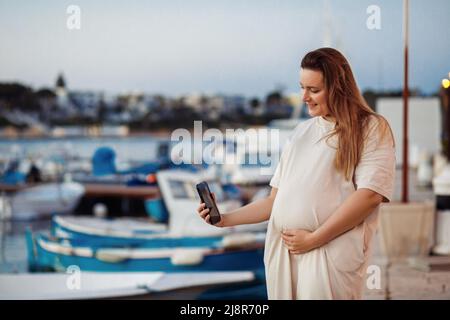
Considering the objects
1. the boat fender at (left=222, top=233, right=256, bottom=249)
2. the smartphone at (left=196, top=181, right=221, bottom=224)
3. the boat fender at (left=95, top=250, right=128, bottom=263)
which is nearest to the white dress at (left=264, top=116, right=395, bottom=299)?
the smartphone at (left=196, top=181, right=221, bottom=224)

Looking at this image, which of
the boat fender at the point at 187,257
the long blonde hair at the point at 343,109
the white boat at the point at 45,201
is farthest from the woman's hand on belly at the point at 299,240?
the white boat at the point at 45,201

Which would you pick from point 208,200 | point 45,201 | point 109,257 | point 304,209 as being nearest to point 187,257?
point 109,257

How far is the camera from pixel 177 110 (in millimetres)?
29047

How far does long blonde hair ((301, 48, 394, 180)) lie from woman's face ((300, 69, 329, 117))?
0.4 inches

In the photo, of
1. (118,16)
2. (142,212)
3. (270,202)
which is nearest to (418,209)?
(270,202)

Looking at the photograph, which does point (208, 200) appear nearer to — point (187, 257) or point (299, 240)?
point (299, 240)

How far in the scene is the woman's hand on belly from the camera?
5.82ft

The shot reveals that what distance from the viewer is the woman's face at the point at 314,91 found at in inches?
70.3

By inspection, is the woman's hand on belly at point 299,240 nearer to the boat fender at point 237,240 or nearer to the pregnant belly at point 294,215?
the pregnant belly at point 294,215

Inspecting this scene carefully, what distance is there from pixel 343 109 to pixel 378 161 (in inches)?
5.6

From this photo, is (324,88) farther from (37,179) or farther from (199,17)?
(37,179)

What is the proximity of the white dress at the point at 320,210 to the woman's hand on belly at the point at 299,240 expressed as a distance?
0.06 feet

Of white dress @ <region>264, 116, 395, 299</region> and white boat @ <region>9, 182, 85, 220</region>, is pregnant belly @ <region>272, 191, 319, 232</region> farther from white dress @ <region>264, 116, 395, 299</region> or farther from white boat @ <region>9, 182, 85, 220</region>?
white boat @ <region>9, 182, 85, 220</region>

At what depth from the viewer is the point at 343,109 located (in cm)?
178
